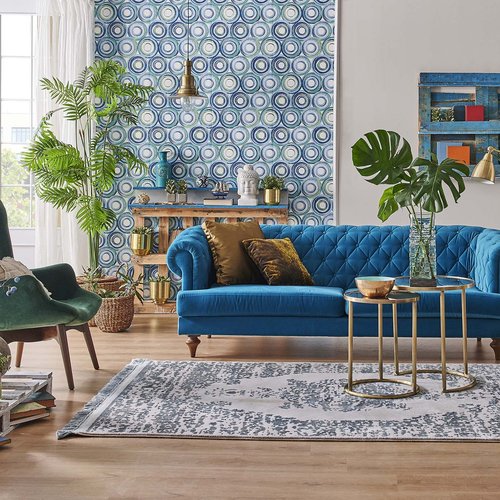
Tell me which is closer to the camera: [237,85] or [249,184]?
[249,184]

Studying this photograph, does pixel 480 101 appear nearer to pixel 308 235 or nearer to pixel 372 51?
pixel 372 51

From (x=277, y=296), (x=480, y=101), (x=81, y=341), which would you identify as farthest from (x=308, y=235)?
(x=480, y=101)

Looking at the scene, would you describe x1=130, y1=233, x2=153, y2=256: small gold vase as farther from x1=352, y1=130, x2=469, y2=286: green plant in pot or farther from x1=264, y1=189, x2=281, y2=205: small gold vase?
x1=352, y1=130, x2=469, y2=286: green plant in pot

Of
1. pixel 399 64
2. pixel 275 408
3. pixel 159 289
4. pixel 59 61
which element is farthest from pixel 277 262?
pixel 59 61

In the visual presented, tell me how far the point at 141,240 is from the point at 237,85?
1593mm

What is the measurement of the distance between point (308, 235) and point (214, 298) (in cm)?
104

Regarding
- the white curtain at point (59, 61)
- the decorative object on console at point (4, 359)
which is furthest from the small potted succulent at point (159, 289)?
the decorative object on console at point (4, 359)

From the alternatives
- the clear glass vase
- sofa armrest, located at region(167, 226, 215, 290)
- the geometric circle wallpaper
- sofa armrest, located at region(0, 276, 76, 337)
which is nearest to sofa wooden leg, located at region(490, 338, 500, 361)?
the clear glass vase

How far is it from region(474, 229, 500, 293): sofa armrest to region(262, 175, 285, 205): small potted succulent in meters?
2.00

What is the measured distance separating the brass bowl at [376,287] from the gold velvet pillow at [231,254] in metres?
1.46

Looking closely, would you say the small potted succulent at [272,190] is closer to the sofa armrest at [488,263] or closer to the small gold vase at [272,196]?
the small gold vase at [272,196]

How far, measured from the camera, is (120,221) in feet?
23.0

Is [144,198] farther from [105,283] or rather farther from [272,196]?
[272,196]

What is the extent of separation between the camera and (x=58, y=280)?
15.1 feet
